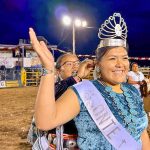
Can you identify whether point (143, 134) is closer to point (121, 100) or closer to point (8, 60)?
point (121, 100)

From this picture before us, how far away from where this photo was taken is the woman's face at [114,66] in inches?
83.9

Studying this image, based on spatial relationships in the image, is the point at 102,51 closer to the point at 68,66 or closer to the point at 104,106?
the point at 104,106

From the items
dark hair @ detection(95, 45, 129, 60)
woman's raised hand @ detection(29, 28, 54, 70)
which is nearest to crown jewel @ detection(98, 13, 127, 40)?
dark hair @ detection(95, 45, 129, 60)

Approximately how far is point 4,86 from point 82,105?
27.8 meters

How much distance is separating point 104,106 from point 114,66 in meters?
0.25

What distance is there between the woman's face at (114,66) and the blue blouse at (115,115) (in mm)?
66

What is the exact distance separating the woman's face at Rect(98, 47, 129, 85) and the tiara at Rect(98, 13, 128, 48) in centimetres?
6

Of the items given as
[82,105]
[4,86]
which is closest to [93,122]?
[82,105]

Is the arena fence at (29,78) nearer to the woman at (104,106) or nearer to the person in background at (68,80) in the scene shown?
the person in background at (68,80)

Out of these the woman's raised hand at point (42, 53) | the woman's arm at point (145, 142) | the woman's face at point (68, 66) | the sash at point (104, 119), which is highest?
the woman's raised hand at point (42, 53)

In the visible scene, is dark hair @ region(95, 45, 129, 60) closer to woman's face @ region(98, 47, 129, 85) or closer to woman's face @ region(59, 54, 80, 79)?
woman's face @ region(98, 47, 129, 85)

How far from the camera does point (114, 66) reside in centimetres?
213

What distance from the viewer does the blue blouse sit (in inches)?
79.1

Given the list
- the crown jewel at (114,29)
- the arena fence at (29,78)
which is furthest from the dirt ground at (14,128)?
the arena fence at (29,78)
